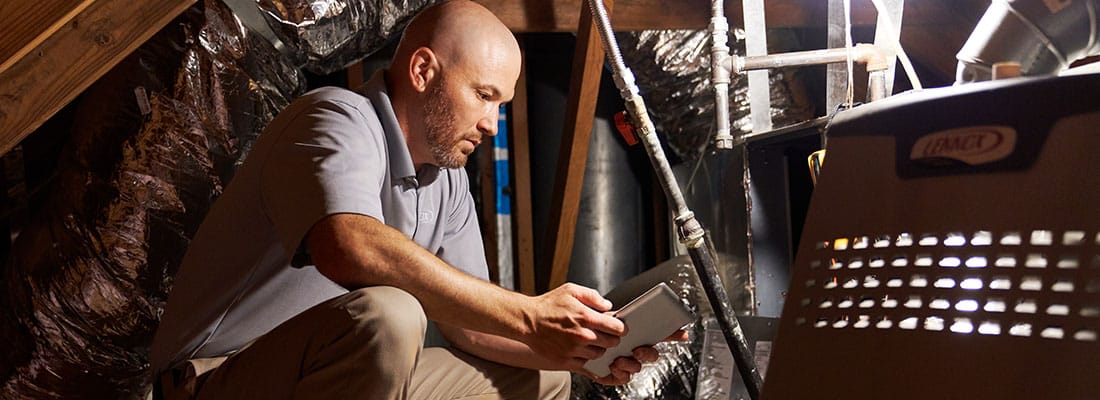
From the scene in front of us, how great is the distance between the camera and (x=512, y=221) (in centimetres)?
309

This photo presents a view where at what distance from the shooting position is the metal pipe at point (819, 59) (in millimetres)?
1729

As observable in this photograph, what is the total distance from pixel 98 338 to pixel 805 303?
169cm

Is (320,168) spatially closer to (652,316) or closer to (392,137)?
(392,137)

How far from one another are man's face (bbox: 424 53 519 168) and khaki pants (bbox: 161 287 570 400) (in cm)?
44

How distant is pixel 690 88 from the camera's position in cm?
285

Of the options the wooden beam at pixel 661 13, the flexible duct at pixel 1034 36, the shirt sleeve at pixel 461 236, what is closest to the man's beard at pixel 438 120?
the shirt sleeve at pixel 461 236

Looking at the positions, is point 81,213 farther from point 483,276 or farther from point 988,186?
A: point 988,186

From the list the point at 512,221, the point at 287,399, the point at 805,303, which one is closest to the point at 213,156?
the point at 287,399

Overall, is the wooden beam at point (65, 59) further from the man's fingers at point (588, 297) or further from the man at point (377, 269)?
the man's fingers at point (588, 297)

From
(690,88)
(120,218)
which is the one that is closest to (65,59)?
(120,218)

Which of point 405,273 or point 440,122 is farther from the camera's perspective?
point 440,122

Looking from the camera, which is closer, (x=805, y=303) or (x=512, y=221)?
(x=805, y=303)

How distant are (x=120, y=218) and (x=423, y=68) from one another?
764mm

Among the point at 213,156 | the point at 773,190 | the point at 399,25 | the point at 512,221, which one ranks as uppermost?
the point at 399,25
